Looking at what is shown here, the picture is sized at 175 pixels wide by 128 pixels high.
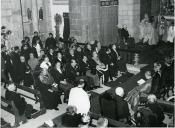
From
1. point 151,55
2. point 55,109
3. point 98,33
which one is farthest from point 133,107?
point 98,33

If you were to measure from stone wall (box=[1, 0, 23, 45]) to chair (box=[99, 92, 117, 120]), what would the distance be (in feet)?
33.4

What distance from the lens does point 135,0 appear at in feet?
58.3

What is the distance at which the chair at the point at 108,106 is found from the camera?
24.0 ft

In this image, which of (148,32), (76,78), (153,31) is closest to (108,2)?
(148,32)

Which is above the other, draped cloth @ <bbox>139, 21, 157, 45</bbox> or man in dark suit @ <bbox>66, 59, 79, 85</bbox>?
draped cloth @ <bbox>139, 21, 157, 45</bbox>

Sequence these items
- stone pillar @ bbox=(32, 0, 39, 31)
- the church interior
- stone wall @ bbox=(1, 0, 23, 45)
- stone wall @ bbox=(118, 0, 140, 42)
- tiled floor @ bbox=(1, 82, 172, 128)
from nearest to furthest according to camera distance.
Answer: the church interior → tiled floor @ bbox=(1, 82, 172, 128) → stone wall @ bbox=(1, 0, 23, 45) → stone wall @ bbox=(118, 0, 140, 42) → stone pillar @ bbox=(32, 0, 39, 31)

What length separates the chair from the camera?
731cm

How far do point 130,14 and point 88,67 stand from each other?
7578 millimetres

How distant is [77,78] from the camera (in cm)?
1064

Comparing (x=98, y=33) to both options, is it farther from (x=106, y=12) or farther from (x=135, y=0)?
(x=135, y=0)

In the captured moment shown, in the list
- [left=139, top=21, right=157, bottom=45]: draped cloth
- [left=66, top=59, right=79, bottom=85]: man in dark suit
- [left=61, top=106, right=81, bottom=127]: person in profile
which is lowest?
[left=61, top=106, right=81, bottom=127]: person in profile

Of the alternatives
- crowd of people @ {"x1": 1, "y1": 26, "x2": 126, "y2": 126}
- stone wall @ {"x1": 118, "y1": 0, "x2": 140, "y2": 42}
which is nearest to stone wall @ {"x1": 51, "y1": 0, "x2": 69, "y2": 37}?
stone wall @ {"x1": 118, "y1": 0, "x2": 140, "y2": 42}

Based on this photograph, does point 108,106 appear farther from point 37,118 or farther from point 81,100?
point 37,118

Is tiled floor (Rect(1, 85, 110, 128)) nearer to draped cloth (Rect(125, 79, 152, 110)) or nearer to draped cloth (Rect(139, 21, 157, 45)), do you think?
draped cloth (Rect(125, 79, 152, 110))
